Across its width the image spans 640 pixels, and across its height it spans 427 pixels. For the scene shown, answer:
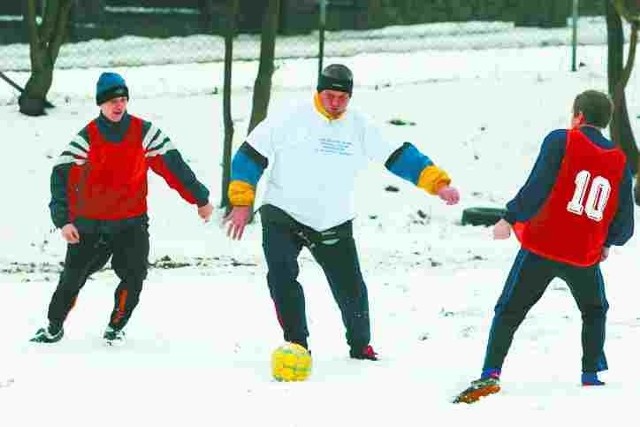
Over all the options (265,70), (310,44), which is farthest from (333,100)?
(310,44)

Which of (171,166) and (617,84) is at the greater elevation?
(171,166)

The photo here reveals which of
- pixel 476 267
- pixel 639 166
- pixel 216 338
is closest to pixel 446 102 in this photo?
pixel 639 166

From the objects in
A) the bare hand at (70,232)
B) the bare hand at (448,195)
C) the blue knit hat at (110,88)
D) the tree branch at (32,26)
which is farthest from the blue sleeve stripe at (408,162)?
the tree branch at (32,26)

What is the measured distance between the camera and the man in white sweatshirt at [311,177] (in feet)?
27.9

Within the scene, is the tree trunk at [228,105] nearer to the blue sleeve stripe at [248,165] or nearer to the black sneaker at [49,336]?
the black sneaker at [49,336]

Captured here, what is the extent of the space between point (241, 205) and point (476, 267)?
5.07 metres

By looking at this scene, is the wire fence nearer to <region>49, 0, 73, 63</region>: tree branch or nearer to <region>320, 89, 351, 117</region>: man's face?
<region>49, 0, 73, 63</region>: tree branch

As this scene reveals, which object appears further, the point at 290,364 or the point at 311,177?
the point at 311,177

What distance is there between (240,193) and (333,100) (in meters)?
0.70

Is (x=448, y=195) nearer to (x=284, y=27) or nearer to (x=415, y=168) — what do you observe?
(x=415, y=168)

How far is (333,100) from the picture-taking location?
850 centimetres

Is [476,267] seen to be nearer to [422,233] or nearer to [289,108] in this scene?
[422,233]

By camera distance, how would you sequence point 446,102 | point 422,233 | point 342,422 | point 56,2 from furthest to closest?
point 446,102 < point 56,2 < point 422,233 < point 342,422

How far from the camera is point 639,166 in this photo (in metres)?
16.7
